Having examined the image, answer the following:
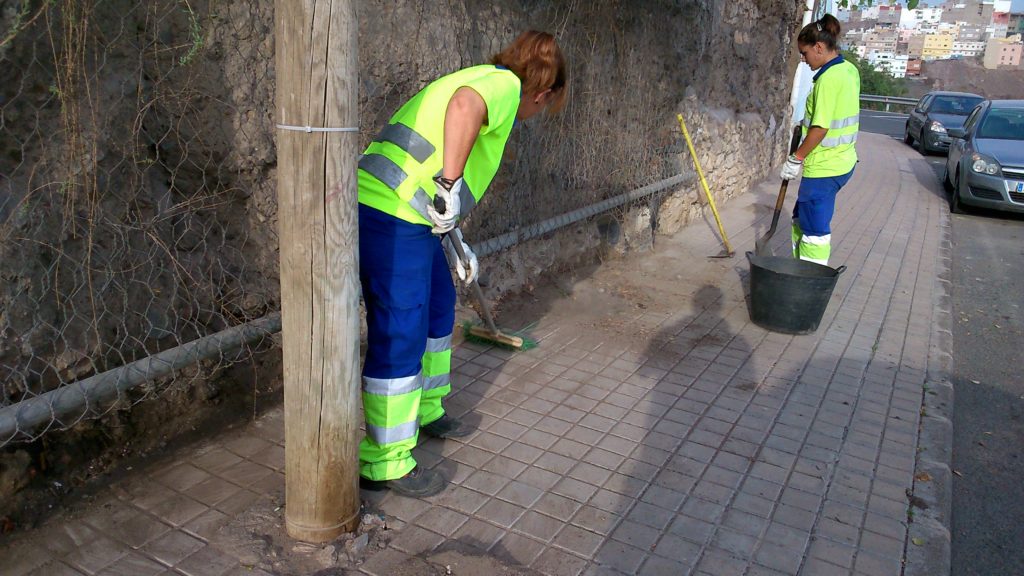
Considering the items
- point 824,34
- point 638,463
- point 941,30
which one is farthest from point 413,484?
point 941,30

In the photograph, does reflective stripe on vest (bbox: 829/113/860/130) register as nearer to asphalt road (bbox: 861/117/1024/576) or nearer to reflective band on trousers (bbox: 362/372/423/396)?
asphalt road (bbox: 861/117/1024/576)

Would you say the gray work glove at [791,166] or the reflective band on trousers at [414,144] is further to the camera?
the gray work glove at [791,166]

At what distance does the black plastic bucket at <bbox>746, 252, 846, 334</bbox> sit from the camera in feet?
16.5

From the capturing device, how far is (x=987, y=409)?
178 inches

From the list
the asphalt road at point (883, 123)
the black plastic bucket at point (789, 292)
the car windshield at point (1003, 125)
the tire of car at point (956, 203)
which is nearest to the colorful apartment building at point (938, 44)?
the asphalt road at point (883, 123)

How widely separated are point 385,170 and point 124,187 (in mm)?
1045

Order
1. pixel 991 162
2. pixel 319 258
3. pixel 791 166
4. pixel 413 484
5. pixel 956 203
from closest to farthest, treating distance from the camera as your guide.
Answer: pixel 319 258, pixel 413 484, pixel 791 166, pixel 991 162, pixel 956 203

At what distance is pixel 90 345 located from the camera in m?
2.97

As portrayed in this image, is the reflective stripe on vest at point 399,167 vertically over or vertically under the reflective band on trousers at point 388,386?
over

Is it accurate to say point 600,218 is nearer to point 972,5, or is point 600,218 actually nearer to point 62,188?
point 62,188

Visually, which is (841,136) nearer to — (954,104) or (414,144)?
(414,144)

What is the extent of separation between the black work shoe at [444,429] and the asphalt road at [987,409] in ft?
6.93

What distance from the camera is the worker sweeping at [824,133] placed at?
5285 mm

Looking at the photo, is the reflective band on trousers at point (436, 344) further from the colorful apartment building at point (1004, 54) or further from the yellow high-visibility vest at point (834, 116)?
the colorful apartment building at point (1004, 54)
